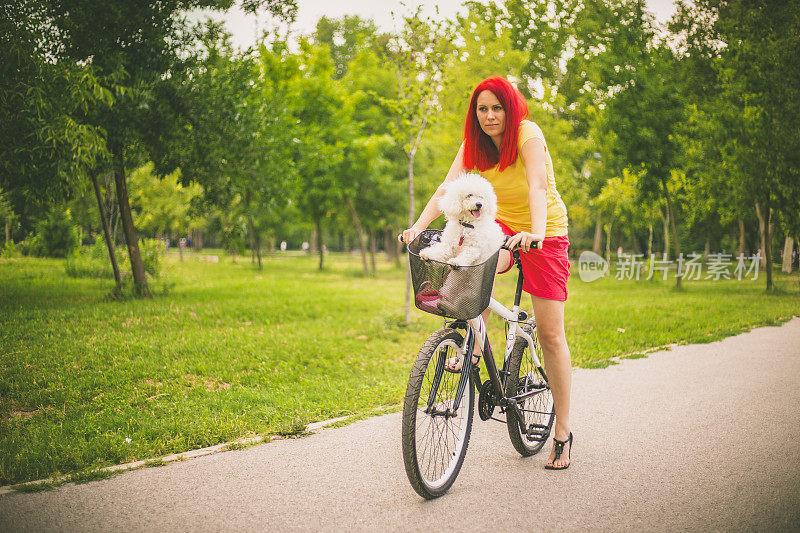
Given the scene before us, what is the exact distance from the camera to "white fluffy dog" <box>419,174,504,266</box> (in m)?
2.81

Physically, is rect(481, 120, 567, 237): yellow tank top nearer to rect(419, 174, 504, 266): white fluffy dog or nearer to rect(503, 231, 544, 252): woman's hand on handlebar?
rect(503, 231, 544, 252): woman's hand on handlebar

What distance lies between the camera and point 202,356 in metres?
6.51

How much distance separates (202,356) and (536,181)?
4922 mm

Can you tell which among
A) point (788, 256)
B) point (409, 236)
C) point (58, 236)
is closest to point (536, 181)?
point (409, 236)

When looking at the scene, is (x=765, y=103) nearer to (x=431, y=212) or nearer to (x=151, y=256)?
(x=431, y=212)

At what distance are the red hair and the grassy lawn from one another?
242 cm

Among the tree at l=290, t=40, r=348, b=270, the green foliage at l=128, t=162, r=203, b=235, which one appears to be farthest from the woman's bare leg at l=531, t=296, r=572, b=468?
the green foliage at l=128, t=162, r=203, b=235

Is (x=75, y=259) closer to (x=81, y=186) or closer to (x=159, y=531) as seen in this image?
(x=81, y=186)

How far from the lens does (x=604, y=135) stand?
17.8 metres

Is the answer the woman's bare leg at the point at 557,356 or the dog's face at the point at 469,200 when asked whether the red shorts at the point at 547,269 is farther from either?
the dog's face at the point at 469,200

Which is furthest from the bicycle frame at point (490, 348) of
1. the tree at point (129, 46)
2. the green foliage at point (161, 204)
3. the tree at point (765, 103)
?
the green foliage at point (161, 204)

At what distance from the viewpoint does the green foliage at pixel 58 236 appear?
1722 cm

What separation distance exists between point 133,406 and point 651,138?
15.4 meters

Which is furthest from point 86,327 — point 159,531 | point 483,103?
point 483,103
